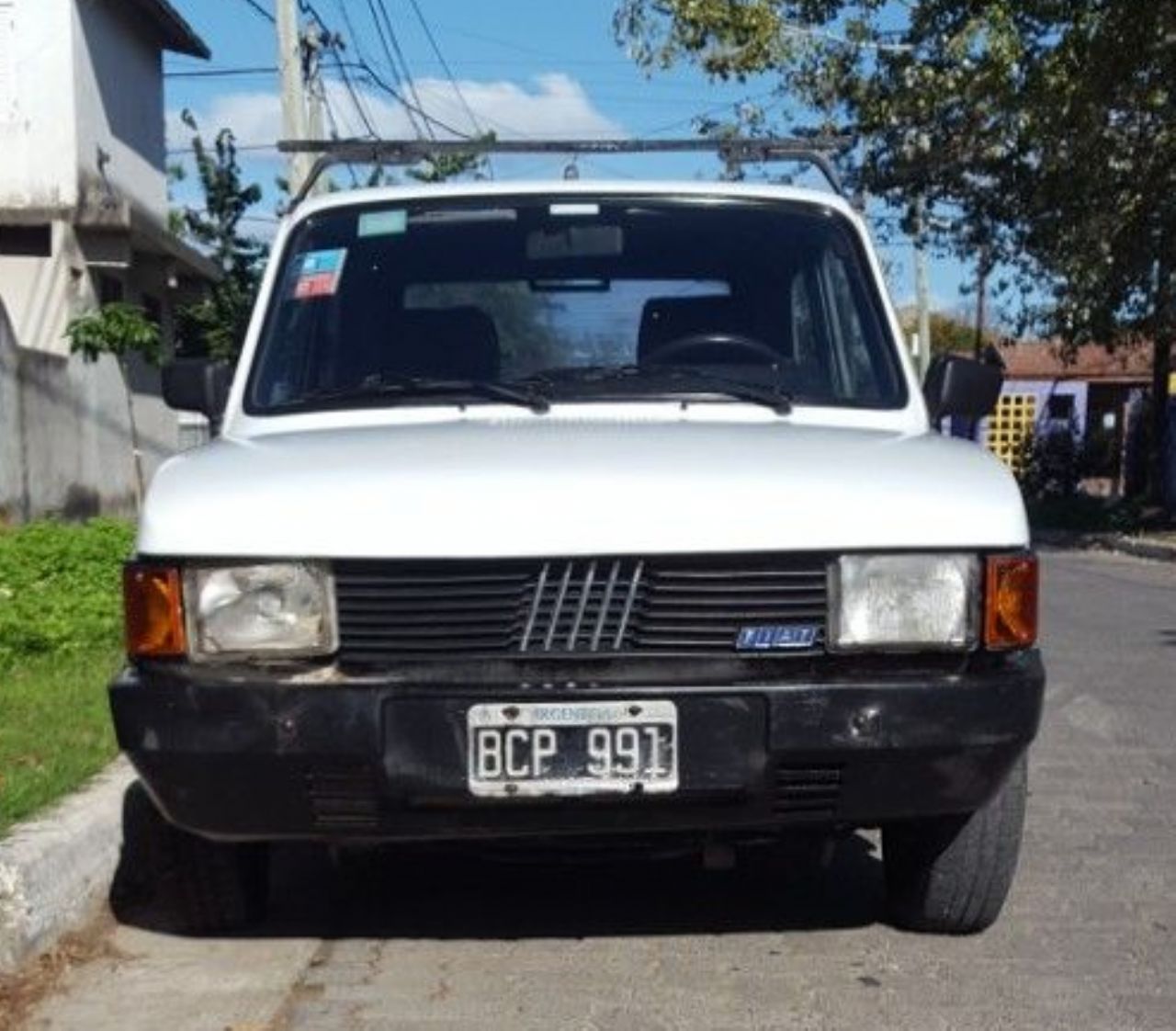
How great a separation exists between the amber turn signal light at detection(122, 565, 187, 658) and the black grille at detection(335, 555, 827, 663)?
38cm

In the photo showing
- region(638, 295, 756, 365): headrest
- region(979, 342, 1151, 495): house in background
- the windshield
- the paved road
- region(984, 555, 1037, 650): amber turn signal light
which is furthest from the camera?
region(979, 342, 1151, 495): house in background

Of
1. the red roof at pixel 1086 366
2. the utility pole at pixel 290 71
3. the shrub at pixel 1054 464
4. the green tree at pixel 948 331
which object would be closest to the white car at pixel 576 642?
the utility pole at pixel 290 71

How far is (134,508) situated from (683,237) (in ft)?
51.1

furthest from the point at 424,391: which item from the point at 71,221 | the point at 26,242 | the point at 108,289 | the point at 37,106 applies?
the point at 108,289

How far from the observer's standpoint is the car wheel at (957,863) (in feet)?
15.1

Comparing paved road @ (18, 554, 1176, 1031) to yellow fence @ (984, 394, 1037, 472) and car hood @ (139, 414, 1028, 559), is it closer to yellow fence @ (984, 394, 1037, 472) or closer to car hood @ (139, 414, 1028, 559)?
car hood @ (139, 414, 1028, 559)

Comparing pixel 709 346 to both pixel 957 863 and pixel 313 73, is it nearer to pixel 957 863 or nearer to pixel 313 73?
pixel 957 863

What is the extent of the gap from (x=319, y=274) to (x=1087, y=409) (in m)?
41.7

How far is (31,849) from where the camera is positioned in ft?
15.5

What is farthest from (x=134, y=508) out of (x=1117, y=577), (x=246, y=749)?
(x=246, y=749)

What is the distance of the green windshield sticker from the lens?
5465 millimetres

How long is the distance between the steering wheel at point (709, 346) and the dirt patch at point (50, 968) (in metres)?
2.14

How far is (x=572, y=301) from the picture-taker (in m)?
5.38

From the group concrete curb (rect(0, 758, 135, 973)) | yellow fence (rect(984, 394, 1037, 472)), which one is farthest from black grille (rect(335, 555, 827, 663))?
yellow fence (rect(984, 394, 1037, 472))
